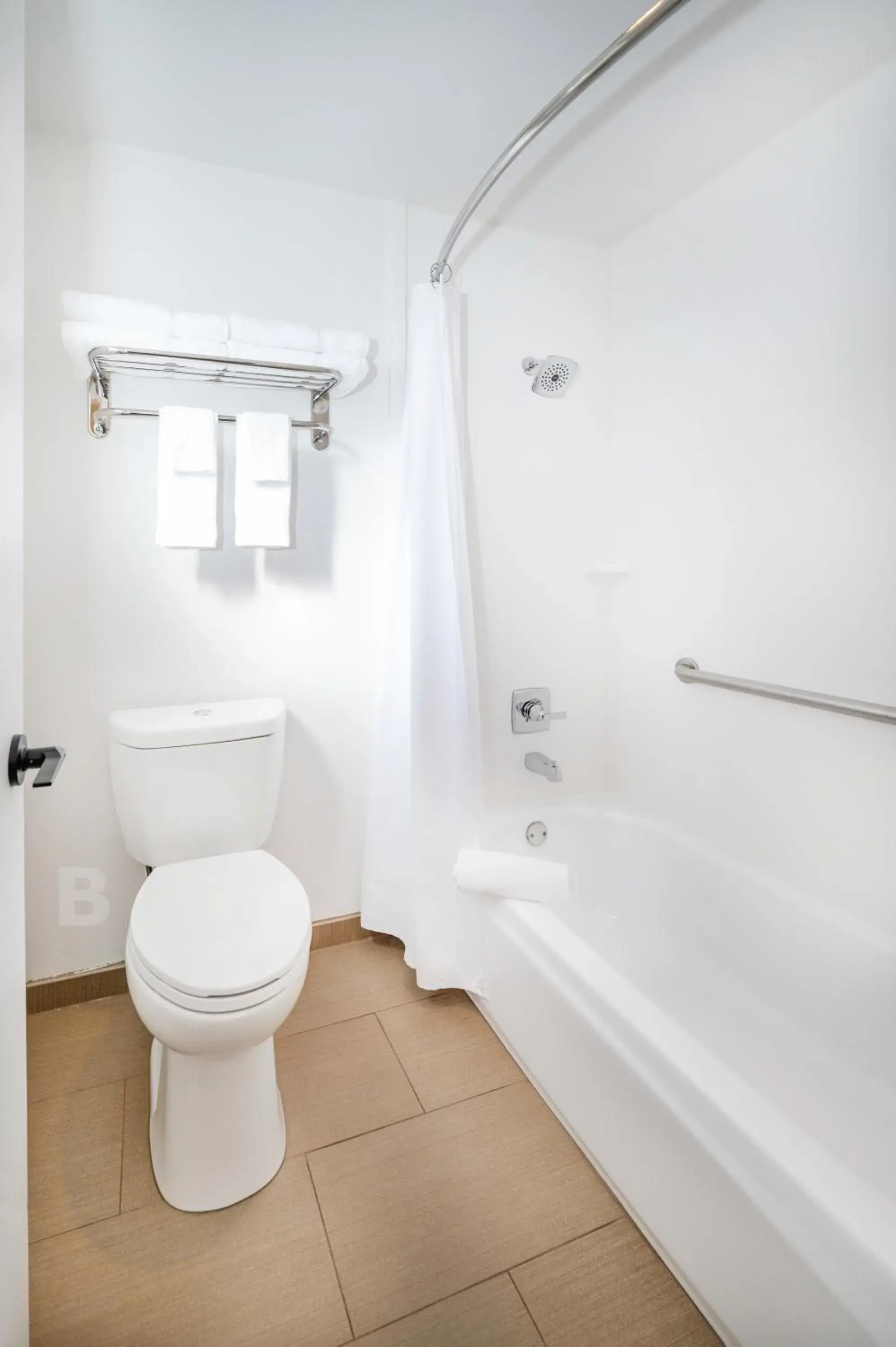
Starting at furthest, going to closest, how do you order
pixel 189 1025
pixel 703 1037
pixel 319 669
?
pixel 319 669 → pixel 703 1037 → pixel 189 1025

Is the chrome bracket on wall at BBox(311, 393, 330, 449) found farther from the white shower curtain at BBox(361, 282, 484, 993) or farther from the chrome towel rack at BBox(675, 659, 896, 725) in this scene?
the chrome towel rack at BBox(675, 659, 896, 725)

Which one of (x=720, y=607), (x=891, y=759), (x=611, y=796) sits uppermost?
(x=720, y=607)

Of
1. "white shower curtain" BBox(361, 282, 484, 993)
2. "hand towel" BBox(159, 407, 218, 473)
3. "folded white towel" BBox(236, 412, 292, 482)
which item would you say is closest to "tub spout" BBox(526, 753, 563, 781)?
"white shower curtain" BBox(361, 282, 484, 993)

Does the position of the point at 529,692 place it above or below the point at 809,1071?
above

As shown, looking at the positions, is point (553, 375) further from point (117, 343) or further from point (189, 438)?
point (117, 343)

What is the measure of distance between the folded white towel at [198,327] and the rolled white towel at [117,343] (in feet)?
0.04

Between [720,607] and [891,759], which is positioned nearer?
[891,759]

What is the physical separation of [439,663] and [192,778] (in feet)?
2.22

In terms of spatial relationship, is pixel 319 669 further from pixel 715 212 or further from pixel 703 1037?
pixel 715 212

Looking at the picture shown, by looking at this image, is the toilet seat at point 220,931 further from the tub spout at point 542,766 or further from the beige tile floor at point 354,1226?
the tub spout at point 542,766

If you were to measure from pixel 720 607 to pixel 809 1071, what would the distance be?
1102mm

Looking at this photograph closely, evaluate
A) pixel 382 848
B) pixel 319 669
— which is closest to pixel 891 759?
pixel 382 848

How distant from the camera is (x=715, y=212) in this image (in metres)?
1.79

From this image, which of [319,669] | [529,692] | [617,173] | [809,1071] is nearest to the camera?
[809,1071]
